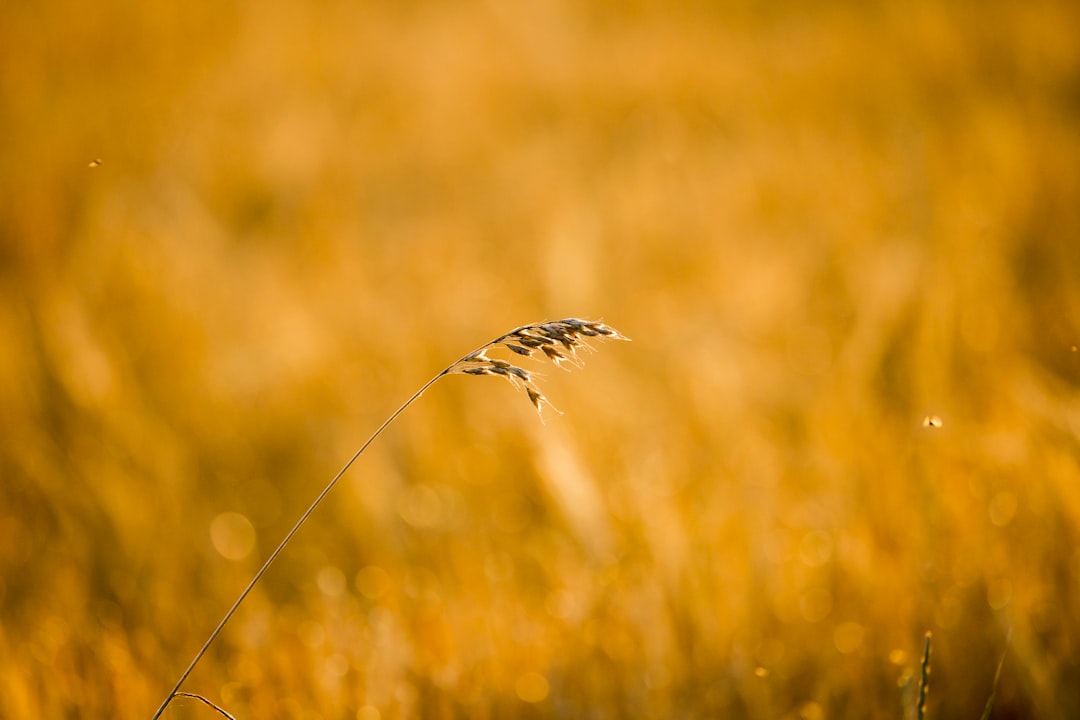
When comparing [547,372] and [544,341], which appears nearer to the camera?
[544,341]

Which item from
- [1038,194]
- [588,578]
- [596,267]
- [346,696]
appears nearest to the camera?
[346,696]

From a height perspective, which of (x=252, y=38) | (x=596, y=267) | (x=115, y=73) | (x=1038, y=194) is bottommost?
(x=596, y=267)

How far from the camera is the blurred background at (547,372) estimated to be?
32.6 inches

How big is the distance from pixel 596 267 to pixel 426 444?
64cm

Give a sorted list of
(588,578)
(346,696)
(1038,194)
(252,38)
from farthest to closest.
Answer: (252,38)
(1038,194)
(588,578)
(346,696)

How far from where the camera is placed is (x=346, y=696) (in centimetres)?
78

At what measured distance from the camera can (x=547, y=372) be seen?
1.55 m

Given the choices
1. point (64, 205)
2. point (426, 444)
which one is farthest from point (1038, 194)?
point (64, 205)

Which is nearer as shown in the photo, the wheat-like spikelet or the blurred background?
the wheat-like spikelet

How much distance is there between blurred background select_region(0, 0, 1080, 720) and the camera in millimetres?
828

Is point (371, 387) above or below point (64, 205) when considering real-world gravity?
below

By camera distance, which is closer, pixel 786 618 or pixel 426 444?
pixel 786 618

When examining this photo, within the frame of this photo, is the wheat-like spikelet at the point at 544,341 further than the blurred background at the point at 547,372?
No

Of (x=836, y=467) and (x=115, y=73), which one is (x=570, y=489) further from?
(x=115, y=73)
